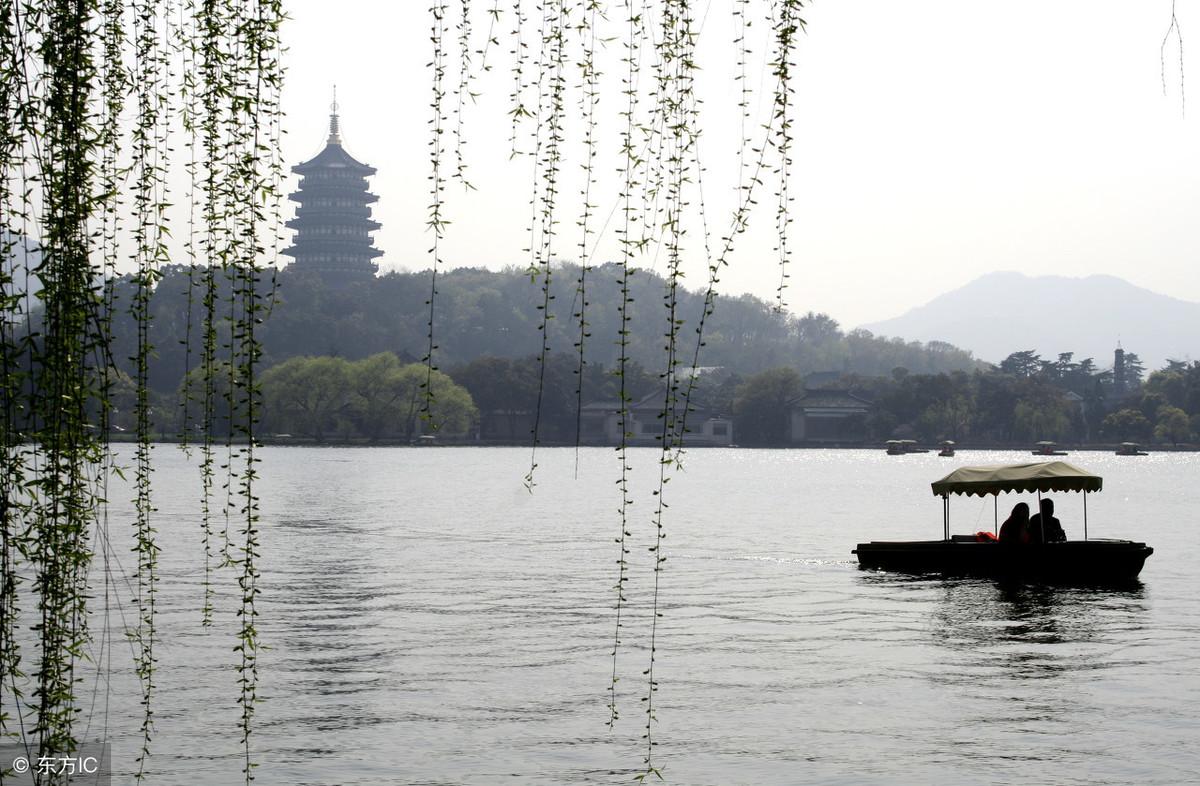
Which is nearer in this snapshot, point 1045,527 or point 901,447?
point 1045,527

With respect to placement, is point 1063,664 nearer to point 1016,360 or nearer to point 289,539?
point 289,539

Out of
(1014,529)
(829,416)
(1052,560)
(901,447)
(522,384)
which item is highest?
(522,384)

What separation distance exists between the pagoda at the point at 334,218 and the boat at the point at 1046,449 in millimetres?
78778

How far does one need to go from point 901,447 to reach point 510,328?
4809 cm

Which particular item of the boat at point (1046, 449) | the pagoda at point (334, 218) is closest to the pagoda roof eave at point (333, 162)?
the pagoda at point (334, 218)

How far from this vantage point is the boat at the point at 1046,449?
123 m

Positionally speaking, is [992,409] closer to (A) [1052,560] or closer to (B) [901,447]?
(B) [901,447]

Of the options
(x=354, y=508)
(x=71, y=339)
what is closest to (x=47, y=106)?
(x=71, y=339)

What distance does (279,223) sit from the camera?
550 centimetres

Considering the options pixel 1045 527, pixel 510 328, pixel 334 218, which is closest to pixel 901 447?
pixel 510 328

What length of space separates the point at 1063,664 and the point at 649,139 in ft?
58.9

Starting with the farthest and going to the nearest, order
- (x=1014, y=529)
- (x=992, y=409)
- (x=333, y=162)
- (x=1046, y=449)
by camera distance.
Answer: (x=333, y=162) → (x=992, y=409) → (x=1046, y=449) → (x=1014, y=529)

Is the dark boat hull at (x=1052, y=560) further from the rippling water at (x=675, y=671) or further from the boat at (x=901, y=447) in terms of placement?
the boat at (x=901, y=447)

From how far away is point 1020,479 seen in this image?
2741 cm
